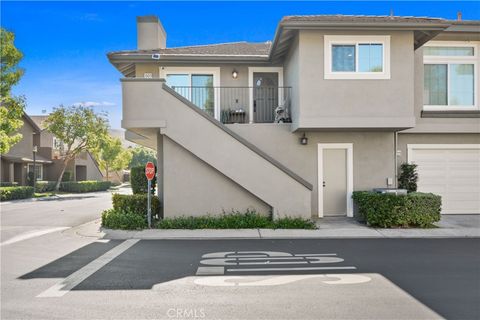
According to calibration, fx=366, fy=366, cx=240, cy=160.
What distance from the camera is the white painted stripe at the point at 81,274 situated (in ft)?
19.1

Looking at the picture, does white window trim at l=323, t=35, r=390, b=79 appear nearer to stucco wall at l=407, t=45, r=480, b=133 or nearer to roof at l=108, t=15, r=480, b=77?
roof at l=108, t=15, r=480, b=77

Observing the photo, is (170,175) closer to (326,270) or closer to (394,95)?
(326,270)

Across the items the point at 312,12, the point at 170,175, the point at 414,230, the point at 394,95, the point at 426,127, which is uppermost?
the point at 312,12

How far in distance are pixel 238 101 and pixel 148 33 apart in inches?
216

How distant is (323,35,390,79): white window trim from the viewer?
1200 cm

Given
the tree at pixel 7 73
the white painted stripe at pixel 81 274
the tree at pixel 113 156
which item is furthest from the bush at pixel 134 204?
the tree at pixel 113 156

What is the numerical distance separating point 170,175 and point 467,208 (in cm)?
1133

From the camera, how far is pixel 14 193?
27.2m

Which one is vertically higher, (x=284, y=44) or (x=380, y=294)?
(x=284, y=44)

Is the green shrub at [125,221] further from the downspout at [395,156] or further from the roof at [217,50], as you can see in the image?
the downspout at [395,156]

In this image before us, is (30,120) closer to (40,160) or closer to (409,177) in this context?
(40,160)

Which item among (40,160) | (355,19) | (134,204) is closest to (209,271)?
(134,204)

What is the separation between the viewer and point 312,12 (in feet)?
44.1

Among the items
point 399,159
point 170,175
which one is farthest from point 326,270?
point 399,159
